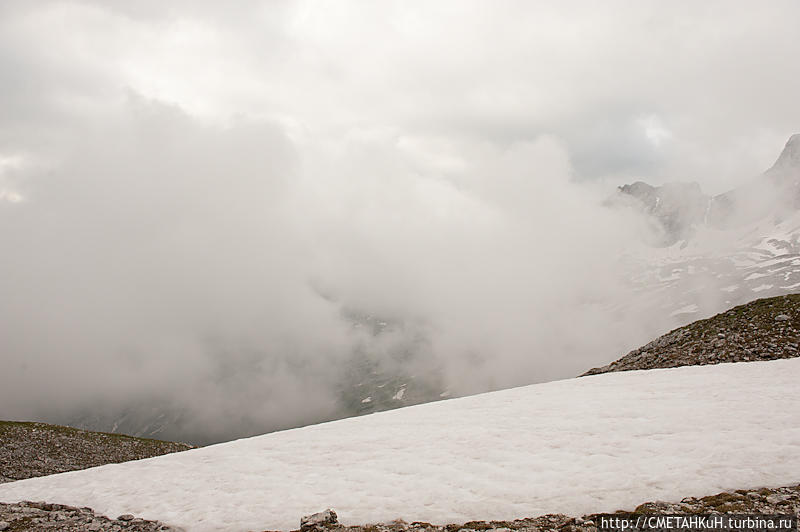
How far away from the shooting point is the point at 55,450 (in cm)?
6106

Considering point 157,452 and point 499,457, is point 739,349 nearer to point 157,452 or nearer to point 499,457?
point 499,457

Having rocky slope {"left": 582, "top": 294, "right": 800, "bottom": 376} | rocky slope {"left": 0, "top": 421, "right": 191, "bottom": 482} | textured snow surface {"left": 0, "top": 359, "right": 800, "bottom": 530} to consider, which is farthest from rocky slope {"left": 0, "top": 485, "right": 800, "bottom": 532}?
rocky slope {"left": 0, "top": 421, "right": 191, "bottom": 482}

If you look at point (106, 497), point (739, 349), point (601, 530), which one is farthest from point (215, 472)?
point (739, 349)

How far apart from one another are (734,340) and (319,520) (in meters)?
39.7

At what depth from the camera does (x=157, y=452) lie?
7188cm

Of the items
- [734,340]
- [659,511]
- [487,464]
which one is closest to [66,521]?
[487,464]

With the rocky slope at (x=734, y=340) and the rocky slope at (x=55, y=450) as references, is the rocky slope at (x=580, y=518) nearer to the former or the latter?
the rocky slope at (x=734, y=340)

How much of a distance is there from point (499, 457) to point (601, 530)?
23.9 feet

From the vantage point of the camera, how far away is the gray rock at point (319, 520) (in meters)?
16.0

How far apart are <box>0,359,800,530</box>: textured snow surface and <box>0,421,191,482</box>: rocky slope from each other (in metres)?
38.3

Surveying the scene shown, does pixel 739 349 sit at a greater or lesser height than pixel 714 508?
greater

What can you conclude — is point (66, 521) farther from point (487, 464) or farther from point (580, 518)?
point (580, 518)

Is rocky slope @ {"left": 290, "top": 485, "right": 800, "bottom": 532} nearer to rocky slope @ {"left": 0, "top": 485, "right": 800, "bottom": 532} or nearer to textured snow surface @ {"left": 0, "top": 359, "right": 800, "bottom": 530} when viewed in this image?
rocky slope @ {"left": 0, "top": 485, "right": 800, "bottom": 532}

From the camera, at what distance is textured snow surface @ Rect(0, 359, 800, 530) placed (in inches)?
665
